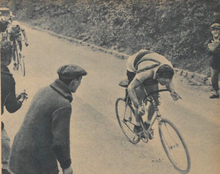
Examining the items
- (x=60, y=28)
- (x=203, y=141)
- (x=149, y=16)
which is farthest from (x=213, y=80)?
(x=60, y=28)

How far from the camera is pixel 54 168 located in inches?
127

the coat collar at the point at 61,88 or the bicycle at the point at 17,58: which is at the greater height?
the coat collar at the point at 61,88

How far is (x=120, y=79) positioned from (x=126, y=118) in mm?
650

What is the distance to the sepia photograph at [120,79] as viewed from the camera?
13.7ft

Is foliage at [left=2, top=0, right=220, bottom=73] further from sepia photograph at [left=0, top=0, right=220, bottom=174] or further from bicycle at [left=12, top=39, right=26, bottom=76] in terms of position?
bicycle at [left=12, top=39, right=26, bottom=76]

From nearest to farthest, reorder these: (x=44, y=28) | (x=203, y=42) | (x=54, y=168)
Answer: (x=54, y=168) < (x=44, y=28) < (x=203, y=42)

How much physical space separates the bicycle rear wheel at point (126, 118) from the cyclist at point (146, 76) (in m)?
0.21

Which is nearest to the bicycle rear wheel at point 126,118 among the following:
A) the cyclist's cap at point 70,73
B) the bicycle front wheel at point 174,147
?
the bicycle front wheel at point 174,147

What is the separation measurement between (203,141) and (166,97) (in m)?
0.90

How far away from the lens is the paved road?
14.0ft

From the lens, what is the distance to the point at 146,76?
4.12 meters

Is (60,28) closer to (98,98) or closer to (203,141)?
(98,98)

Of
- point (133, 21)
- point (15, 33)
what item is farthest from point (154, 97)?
point (15, 33)

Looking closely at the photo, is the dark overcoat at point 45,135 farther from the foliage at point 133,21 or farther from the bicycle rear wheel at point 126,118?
the foliage at point 133,21
